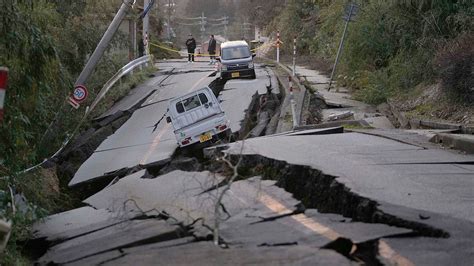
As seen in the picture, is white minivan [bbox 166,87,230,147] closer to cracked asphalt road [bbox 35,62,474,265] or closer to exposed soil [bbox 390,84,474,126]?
cracked asphalt road [bbox 35,62,474,265]

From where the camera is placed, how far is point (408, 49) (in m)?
22.4

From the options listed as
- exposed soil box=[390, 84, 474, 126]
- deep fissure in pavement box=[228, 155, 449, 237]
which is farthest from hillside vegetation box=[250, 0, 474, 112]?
deep fissure in pavement box=[228, 155, 449, 237]

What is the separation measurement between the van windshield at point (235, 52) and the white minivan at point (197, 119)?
11.9 meters

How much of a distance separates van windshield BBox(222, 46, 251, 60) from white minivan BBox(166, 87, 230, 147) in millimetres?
11920

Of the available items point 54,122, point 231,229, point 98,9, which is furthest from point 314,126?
point 98,9

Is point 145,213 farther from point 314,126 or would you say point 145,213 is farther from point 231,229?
point 314,126

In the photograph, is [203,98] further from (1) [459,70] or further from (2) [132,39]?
(2) [132,39]

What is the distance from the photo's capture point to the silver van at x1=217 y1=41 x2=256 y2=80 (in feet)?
90.2

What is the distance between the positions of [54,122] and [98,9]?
1138 cm

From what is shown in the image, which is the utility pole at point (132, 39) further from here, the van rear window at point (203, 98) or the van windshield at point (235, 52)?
the van rear window at point (203, 98)

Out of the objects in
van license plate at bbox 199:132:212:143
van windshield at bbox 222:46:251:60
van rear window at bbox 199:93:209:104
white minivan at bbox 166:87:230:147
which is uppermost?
van windshield at bbox 222:46:251:60

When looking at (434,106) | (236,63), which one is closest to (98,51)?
(236,63)

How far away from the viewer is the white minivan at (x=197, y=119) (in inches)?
614

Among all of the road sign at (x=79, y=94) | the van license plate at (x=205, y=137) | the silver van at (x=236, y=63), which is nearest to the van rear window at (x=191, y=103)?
the van license plate at (x=205, y=137)
